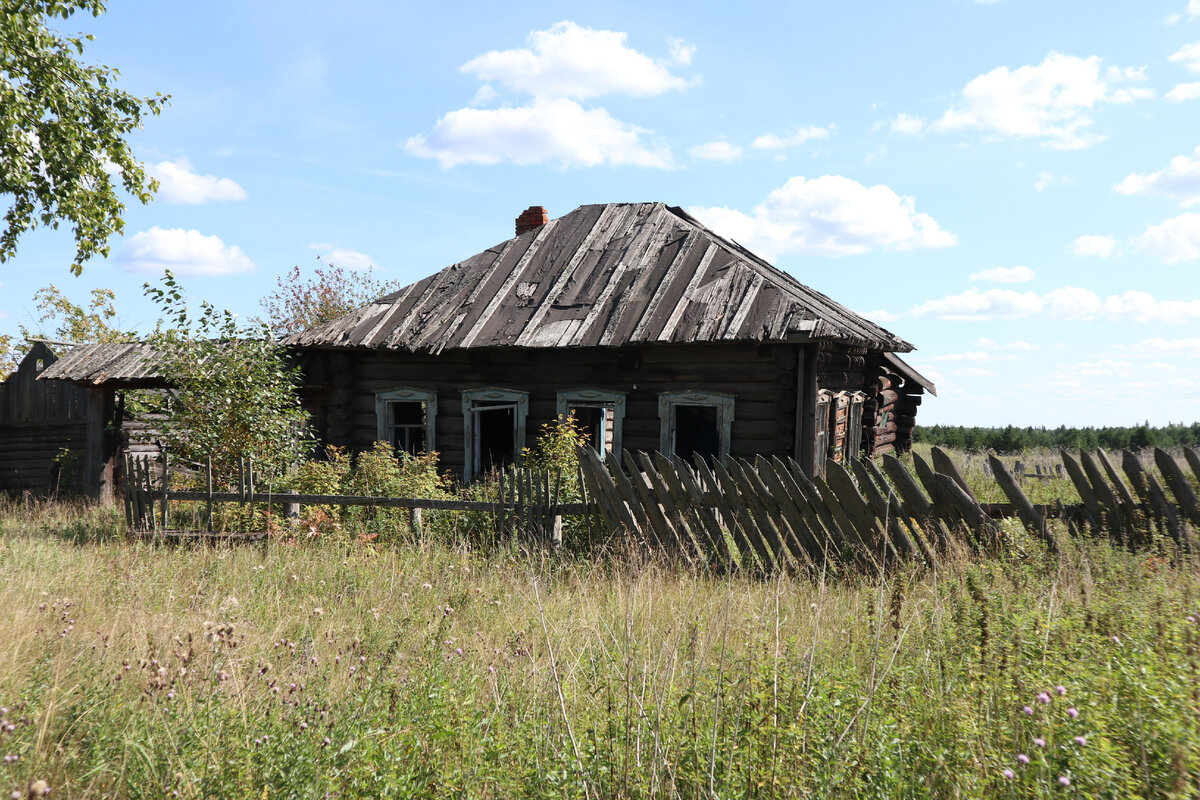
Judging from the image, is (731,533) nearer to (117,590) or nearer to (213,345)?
(117,590)

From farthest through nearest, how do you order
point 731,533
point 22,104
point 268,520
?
point 22,104, point 268,520, point 731,533

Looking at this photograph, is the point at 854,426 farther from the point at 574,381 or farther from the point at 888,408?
the point at 574,381

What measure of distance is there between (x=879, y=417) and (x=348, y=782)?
1524 cm

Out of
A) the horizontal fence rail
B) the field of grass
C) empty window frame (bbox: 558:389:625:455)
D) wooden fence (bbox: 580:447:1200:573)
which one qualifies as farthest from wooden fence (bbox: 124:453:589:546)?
empty window frame (bbox: 558:389:625:455)

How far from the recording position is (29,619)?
14.1 feet

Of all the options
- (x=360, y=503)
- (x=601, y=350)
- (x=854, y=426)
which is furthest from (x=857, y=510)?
(x=854, y=426)

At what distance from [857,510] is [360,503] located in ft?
17.1

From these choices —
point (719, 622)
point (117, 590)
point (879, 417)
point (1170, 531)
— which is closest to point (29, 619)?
point (117, 590)

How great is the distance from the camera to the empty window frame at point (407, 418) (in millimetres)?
12148

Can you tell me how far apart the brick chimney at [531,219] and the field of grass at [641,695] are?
1084 centimetres

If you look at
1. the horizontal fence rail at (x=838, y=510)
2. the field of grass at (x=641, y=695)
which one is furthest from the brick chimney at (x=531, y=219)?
the field of grass at (x=641, y=695)

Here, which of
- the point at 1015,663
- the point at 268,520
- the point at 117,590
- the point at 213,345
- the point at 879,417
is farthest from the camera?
the point at 879,417

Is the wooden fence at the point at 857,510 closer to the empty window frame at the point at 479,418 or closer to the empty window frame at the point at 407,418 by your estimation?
the empty window frame at the point at 479,418

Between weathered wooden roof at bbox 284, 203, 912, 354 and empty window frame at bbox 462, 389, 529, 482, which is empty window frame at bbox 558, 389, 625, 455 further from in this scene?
weathered wooden roof at bbox 284, 203, 912, 354
